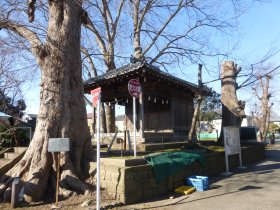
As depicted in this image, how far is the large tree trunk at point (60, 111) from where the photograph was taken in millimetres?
8344

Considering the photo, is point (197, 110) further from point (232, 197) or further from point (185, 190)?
point (232, 197)

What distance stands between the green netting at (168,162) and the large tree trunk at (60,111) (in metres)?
2.09

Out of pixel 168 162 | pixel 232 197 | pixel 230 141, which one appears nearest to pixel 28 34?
pixel 168 162

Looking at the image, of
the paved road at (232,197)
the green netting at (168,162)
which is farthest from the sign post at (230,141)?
the green netting at (168,162)

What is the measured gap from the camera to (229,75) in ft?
54.3

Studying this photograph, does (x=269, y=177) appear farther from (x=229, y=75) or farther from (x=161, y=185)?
(x=229, y=75)

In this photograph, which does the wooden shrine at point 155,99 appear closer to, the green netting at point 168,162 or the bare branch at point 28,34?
the green netting at point 168,162

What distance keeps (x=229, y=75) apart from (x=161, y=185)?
33.3ft

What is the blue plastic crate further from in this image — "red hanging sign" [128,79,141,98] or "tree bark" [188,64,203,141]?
"tree bark" [188,64,203,141]

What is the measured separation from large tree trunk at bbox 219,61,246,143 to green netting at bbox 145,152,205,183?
7049 millimetres

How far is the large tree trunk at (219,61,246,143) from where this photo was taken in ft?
53.5

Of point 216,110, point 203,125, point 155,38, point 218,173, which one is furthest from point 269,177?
point 203,125

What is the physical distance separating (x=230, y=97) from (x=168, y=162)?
30.3 feet

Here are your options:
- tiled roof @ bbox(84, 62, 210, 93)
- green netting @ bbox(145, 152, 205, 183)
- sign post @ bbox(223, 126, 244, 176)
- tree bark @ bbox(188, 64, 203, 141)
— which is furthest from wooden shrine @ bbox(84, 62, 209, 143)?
sign post @ bbox(223, 126, 244, 176)
